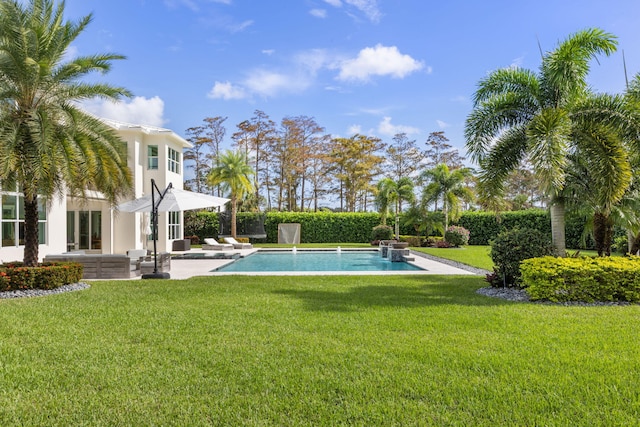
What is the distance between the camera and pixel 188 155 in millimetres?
41469

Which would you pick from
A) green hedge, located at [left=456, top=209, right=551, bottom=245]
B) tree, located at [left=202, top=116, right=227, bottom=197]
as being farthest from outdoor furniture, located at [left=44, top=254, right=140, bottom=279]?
tree, located at [left=202, top=116, right=227, bottom=197]

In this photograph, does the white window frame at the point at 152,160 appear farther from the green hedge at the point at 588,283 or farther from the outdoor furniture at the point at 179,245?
the green hedge at the point at 588,283

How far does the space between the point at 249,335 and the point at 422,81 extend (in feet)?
62.9

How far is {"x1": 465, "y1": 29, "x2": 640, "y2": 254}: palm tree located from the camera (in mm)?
8430

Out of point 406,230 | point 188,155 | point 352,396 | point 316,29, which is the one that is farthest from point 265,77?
point 352,396

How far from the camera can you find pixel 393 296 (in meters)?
8.28

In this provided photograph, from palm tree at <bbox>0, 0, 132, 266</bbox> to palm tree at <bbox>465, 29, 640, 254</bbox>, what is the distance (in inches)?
355

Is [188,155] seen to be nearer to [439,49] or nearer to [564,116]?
[439,49]

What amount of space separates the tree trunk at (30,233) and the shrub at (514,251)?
35.1ft

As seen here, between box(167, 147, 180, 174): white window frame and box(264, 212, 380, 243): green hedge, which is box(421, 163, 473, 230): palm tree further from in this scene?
box(167, 147, 180, 174): white window frame

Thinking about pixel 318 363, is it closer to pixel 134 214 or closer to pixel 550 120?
pixel 550 120

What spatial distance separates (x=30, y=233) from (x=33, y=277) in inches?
45.7

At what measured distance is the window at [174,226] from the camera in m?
22.8

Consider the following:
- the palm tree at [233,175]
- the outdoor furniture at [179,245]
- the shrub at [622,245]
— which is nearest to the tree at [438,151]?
the palm tree at [233,175]
